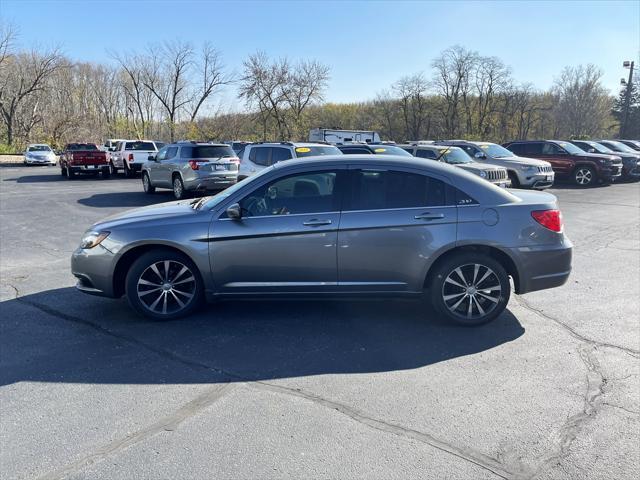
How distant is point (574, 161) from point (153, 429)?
A: 71.5 feet

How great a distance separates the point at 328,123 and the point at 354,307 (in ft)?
226

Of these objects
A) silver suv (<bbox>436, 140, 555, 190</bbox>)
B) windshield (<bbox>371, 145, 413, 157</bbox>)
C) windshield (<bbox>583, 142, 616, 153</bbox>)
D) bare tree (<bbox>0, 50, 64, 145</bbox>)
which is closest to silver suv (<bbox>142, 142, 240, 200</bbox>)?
windshield (<bbox>371, 145, 413, 157</bbox>)

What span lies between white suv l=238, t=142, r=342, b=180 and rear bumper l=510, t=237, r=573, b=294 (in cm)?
839

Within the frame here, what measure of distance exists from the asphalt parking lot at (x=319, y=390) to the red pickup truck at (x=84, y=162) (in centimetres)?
2105

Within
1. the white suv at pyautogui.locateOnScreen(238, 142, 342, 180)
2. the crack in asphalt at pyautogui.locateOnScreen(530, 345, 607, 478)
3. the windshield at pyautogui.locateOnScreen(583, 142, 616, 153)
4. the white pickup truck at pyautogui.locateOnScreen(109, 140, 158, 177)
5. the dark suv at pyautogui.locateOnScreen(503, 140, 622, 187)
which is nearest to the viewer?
the crack in asphalt at pyautogui.locateOnScreen(530, 345, 607, 478)

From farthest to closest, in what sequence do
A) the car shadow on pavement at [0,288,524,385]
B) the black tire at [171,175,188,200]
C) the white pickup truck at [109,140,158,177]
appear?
1. the white pickup truck at [109,140,158,177]
2. the black tire at [171,175,188,200]
3. the car shadow on pavement at [0,288,524,385]

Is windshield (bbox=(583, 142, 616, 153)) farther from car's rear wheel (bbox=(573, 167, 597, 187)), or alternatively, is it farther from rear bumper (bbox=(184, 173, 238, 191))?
rear bumper (bbox=(184, 173, 238, 191))

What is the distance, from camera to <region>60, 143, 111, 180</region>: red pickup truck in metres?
24.9

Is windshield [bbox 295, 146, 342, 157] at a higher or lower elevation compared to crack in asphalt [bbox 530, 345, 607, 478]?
higher

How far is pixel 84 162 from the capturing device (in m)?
24.9

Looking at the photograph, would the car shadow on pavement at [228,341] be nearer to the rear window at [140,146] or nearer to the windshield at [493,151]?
the windshield at [493,151]

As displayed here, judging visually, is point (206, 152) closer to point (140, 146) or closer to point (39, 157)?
point (140, 146)

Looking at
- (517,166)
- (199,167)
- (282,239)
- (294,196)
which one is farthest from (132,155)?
(282,239)

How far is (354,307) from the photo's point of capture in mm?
5480
